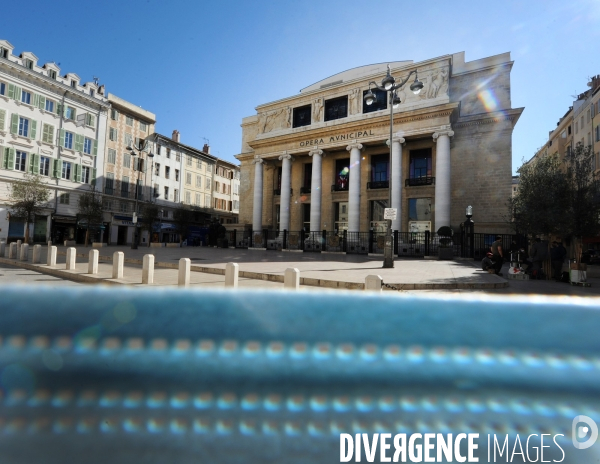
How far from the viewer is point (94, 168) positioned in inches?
1277

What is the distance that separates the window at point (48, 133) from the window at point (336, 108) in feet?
83.2

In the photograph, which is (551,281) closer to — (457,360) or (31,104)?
(457,360)

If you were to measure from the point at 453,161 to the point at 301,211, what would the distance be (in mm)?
13811

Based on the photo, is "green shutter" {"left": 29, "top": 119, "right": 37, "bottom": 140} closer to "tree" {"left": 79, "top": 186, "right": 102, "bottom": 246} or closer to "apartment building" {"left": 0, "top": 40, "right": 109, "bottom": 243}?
"apartment building" {"left": 0, "top": 40, "right": 109, "bottom": 243}

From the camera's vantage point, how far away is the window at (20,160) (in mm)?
26219

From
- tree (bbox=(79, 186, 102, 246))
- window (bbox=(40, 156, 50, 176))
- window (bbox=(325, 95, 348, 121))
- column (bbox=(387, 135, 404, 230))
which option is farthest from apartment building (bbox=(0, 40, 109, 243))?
column (bbox=(387, 135, 404, 230))

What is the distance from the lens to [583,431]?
2.43m

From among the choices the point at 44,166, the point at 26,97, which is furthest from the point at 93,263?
the point at 26,97

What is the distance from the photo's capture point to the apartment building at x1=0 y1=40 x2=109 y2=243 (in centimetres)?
2541

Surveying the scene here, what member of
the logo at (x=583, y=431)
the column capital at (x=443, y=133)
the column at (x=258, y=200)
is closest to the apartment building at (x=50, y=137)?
the column at (x=258, y=200)

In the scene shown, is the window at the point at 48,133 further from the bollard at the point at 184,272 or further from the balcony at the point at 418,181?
the balcony at the point at 418,181

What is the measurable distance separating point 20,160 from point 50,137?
139 inches

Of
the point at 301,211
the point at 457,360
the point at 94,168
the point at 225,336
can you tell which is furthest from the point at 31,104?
the point at 457,360

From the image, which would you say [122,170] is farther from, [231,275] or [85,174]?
[231,275]
